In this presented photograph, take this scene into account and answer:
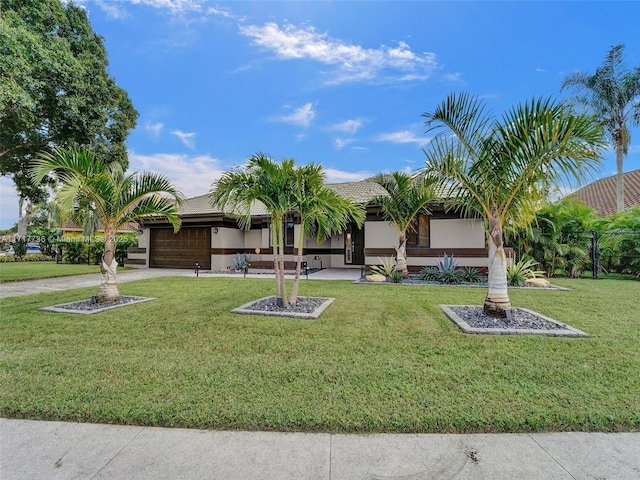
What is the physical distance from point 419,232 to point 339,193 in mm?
5232

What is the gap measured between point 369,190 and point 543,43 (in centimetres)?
820

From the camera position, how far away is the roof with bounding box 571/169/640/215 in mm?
19516

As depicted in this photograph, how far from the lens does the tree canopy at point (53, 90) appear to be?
31.0 ft

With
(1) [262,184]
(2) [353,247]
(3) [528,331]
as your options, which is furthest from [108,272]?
(2) [353,247]

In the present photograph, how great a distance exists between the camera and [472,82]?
1123cm

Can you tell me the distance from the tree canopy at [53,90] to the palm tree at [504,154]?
40.5ft

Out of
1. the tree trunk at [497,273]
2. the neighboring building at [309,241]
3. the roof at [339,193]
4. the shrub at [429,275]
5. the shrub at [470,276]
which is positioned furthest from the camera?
the roof at [339,193]

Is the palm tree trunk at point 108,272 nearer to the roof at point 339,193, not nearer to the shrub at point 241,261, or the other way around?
the roof at point 339,193

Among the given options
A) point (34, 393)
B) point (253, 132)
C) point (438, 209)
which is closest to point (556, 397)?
point (34, 393)

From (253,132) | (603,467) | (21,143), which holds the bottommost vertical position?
(603,467)

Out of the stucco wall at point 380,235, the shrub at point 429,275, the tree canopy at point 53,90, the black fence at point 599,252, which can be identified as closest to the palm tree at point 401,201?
the shrub at point 429,275

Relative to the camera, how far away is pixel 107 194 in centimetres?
657

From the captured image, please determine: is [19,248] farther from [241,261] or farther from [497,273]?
[497,273]

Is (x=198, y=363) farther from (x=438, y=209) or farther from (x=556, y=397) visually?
(x=438, y=209)
